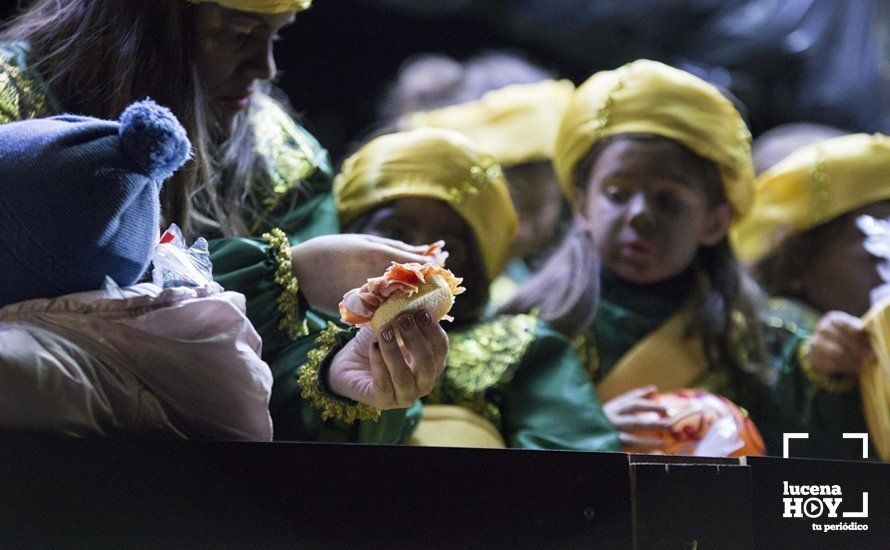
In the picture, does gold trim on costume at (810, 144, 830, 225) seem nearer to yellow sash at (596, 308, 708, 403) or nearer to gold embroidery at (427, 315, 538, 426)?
yellow sash at (596, 308, 708, 403)

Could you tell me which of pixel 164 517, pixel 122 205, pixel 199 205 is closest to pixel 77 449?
pixel 164 517

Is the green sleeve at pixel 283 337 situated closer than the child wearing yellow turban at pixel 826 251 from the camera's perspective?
Yes

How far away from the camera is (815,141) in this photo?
264 centimetres

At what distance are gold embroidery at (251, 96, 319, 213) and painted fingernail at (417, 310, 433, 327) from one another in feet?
1.46

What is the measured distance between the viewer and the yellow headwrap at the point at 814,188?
7.36ft

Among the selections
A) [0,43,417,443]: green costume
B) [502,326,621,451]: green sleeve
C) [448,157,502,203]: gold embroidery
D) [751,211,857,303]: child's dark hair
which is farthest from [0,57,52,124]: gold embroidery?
[751,211,857,303]: child's dark hair

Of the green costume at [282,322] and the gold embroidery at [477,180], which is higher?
the gold embroidery at [477,180]

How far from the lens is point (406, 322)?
45.6 inches

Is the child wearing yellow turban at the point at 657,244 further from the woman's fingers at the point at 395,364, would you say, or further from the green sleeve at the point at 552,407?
the woman's fingers at the point at 395,364

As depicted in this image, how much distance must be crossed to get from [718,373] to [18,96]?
4.17ft

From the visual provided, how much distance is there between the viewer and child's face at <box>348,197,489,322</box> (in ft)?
5.59

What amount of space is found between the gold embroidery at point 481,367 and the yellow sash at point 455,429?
23 millimetres

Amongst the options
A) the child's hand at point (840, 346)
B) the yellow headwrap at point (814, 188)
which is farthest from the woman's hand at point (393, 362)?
the yellow headwrap at point (814, 188)

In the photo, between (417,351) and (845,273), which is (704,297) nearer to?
(845,273)
